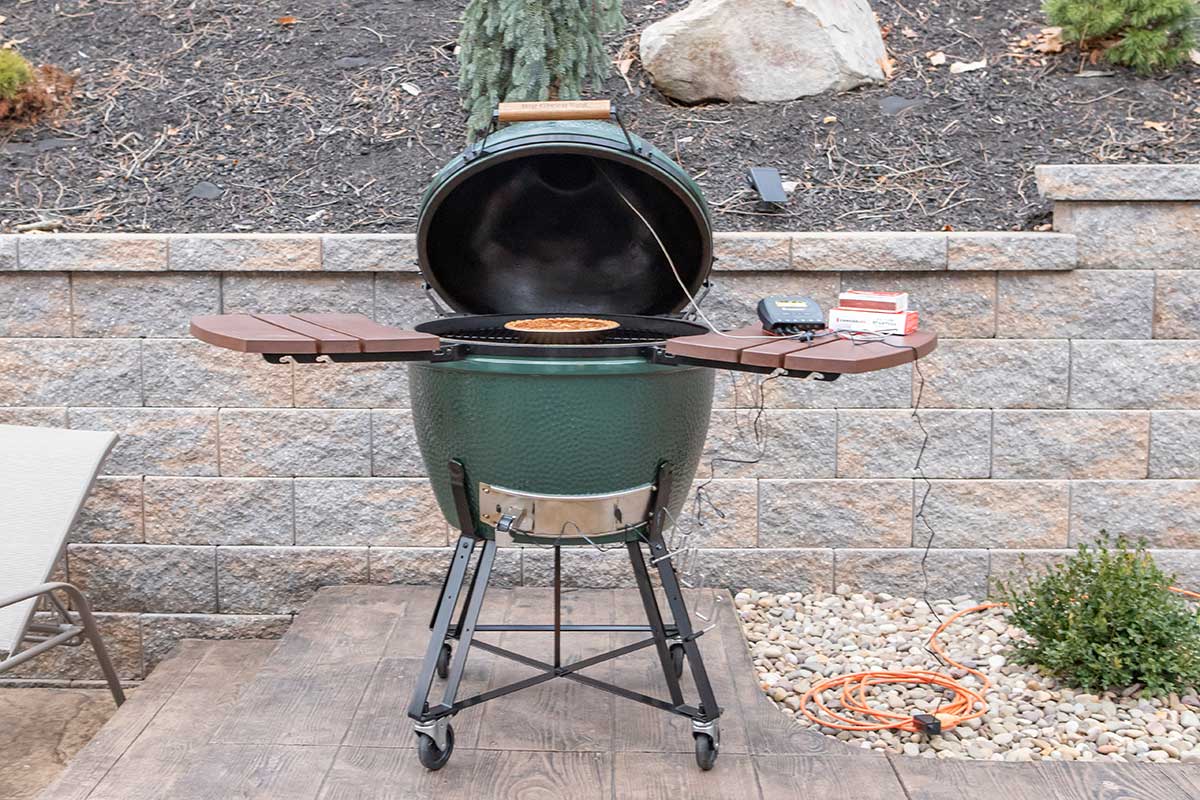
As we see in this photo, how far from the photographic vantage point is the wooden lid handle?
9.25 ft

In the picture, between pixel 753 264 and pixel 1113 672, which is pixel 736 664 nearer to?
pixel 1113 672

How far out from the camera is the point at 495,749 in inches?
113

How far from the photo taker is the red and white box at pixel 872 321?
270 cm

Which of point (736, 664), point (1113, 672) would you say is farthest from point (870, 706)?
point (1113, 672)

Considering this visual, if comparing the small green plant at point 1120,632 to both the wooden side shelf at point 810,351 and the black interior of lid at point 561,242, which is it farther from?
the black interior of lid at point 561,242

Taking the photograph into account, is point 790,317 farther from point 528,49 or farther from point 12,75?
point 12,75

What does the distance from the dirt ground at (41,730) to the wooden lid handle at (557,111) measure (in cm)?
249

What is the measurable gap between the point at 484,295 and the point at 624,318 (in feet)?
1.42

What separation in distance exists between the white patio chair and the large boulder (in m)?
2.93

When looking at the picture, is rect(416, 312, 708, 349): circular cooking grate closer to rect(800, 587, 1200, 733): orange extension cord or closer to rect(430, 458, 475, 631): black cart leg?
rect(430, 458, 475, 631): black cart leg

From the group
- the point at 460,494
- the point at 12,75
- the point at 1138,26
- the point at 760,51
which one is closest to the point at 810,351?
the point at 460,494

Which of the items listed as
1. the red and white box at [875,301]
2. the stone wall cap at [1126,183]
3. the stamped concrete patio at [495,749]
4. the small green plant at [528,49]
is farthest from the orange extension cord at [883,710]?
the small green plant at [528,49]

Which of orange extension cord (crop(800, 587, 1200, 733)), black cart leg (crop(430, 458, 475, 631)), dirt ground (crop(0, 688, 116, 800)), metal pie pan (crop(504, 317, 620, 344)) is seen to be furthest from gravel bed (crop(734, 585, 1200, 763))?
dirt ground (crop(0, 688, 116, 800))

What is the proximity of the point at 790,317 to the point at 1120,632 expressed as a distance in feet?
4.87
